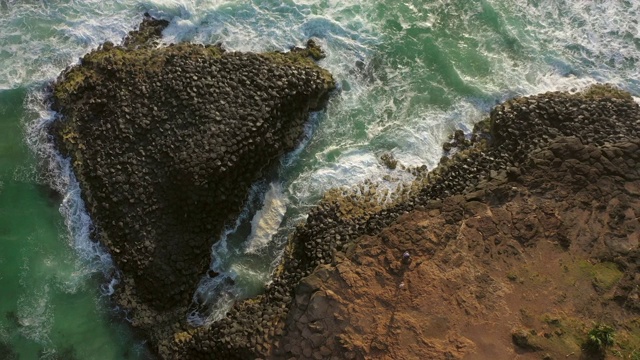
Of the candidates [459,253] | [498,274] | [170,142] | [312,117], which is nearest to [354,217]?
[459,253]

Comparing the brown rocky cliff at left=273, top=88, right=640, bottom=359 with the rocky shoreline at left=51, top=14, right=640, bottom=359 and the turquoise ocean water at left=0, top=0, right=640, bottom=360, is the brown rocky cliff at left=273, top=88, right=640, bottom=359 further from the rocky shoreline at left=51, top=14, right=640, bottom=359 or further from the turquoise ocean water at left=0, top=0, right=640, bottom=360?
the turquoise ocean water at left=0, top=0, right=640, bottom=360

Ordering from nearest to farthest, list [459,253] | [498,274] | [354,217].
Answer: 1. [498,274]
2. [459,253]
3. [354,217]

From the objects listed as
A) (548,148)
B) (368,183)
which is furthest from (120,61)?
(548,148)

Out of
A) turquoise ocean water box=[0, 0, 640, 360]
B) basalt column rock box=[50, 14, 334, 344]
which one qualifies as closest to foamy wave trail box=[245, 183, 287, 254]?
turquoise ocean water box=[0, 0, 640, 360]

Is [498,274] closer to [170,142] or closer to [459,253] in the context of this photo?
[459,253]

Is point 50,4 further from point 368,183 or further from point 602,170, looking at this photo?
point 602,170

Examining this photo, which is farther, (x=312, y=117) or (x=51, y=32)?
(x=51, y=32)
